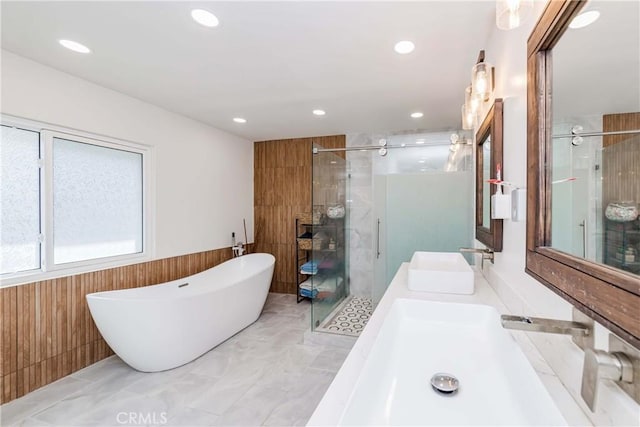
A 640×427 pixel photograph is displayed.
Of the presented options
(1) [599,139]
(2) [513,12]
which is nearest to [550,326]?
(1) [599,139]

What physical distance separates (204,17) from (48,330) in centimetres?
255

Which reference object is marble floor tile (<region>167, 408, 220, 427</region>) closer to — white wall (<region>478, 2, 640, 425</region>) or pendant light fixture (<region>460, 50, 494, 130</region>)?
white wall (<region>478, 2, 640, 425</region>)

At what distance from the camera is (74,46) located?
78.3 inches

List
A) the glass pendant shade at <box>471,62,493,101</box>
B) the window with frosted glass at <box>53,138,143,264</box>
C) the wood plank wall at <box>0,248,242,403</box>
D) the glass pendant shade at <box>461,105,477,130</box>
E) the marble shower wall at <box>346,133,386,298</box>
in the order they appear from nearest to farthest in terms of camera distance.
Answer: the glass pendant shade at <box>471,62,493,101</box>, the glass pendant shade at <box>461,105,477,130</box>, the wood plank wall at <box>0,248,242,403</box>, the window with frosted glass at <box>53,138,143,264</box>, the marble shower wall at <box>346,133,386,298</box>

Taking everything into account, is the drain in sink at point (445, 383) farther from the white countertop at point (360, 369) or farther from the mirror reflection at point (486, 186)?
the mirror reflection at point (486, 186)

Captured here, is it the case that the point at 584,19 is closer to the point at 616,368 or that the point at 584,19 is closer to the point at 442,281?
the point at 616,368

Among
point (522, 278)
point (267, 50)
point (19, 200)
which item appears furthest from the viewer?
point (19, 200)

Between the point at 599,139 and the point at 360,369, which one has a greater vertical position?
the point at 599,139

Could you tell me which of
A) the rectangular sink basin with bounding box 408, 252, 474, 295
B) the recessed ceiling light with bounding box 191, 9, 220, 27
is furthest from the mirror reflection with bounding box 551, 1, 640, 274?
the recessed ceiling light with bounding box 191, 9, 220, 27

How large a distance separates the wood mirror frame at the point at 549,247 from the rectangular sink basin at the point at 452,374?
0.23 metres

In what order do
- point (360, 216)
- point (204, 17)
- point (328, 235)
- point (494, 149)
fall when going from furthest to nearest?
point (360, 216)
point (328, 235)
point (204, 17)
point (494, 149)

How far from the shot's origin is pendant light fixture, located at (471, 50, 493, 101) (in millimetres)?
1558

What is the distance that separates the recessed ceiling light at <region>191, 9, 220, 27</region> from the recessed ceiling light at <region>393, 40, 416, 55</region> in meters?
1.14

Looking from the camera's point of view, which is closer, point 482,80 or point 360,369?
point 360,369
